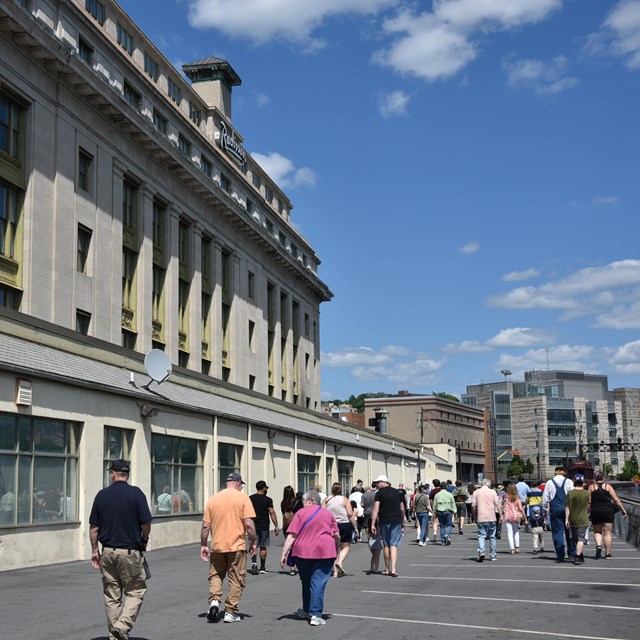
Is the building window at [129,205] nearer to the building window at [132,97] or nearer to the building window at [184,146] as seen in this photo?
the building window at [132,97]

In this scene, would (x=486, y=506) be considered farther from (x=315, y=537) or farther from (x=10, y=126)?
(x=10, y=126)

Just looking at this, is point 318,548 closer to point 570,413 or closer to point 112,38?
point 112,38

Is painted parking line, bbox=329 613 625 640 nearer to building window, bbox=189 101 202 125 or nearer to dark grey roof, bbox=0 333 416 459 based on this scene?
dark grey roof, bbox=0 333 416 459

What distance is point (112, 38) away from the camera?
4100 cm

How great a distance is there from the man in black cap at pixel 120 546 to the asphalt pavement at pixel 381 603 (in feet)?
3.20

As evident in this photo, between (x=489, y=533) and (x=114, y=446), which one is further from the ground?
(x=114, y=446)

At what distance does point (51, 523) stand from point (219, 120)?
39.2m

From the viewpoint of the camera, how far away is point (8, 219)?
32438 millimetres

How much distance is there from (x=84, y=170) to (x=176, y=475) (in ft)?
47.9

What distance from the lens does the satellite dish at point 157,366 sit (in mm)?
27016

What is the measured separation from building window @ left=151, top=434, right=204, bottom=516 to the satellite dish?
1632 millimetres

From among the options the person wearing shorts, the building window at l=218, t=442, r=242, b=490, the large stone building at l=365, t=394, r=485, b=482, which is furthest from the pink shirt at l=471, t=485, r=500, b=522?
the large stone building at l=365, t=394, r=485, b=482

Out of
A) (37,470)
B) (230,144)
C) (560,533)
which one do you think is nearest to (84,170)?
(37,470)

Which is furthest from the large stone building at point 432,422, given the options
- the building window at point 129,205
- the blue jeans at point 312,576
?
the blue jeans at point 312,576
